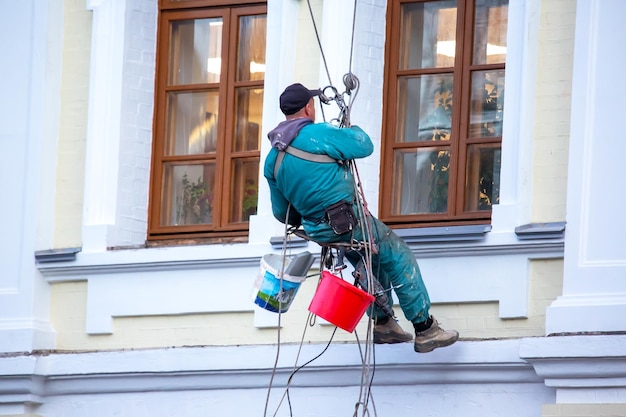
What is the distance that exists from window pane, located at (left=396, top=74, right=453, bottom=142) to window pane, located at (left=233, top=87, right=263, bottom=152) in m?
1.02

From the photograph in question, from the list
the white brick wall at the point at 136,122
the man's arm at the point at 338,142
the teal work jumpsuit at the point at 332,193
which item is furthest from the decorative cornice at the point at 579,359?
the white brick wall at the point at 136,122

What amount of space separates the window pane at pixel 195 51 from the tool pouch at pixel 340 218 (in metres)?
2.51

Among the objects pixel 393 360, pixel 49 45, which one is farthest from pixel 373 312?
pixel 49 45

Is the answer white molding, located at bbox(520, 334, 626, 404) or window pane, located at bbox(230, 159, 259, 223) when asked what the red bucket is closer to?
white molding, located at bbox(520, 334, 626, 404)

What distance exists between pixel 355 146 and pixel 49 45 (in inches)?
124

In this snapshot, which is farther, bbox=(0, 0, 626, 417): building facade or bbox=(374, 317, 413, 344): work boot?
bbox=(374, 317, 413, 344): work boot

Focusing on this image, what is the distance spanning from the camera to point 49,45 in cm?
1400

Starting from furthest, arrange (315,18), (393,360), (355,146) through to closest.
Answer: (315,18) → (393,360) → (355,146)

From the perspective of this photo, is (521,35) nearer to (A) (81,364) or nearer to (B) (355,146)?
(B) (355,146)

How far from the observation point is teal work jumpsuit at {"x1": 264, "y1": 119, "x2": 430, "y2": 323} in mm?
11719

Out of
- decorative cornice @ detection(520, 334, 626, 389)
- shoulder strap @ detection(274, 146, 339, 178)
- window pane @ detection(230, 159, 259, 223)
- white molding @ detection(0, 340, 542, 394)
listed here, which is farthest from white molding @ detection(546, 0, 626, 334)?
window pane @ detection(230, 159, 259, 223)

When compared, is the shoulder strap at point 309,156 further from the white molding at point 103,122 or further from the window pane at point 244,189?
the white molding at point 103,122

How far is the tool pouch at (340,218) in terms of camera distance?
11734 millimetres

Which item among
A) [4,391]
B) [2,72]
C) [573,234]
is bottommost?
[4,391]
